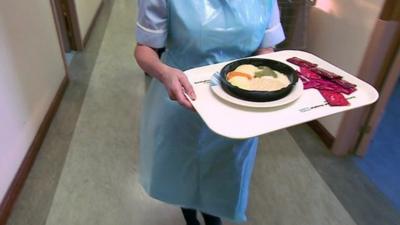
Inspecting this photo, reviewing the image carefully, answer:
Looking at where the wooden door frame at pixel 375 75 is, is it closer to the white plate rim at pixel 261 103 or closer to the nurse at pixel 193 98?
the nurse at pixel 193 98

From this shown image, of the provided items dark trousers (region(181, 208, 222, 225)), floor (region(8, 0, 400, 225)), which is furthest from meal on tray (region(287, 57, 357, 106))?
floor (region(8, 0, 400, 225))

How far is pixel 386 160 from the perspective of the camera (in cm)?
182

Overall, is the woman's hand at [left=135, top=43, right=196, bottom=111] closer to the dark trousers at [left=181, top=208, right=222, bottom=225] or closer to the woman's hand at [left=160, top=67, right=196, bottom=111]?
the woman's hand at [left=160, top=67, right=196, bottom=111]

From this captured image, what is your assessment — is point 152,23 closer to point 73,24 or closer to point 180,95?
point 180,95

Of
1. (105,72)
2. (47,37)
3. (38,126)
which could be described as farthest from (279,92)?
(105,72)

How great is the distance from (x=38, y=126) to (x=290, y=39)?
4.64 feet

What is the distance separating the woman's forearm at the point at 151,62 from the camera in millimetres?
843

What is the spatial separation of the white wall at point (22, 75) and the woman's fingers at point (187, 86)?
1.04 m

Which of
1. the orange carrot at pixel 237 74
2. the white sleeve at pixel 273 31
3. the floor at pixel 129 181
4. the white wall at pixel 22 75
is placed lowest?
the floor at pixel 129 181

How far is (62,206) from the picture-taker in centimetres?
150

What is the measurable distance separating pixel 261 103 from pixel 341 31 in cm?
120

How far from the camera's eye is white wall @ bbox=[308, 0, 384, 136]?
1.56m

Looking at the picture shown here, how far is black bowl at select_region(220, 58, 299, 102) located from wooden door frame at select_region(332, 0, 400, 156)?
0.86 metres

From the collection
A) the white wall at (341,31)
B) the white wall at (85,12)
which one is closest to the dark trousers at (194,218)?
the white wall at (341,31)
